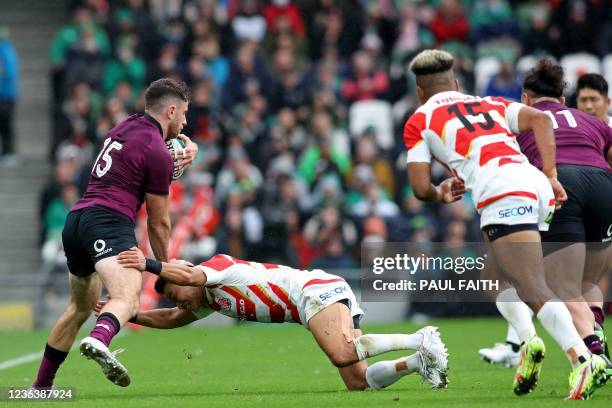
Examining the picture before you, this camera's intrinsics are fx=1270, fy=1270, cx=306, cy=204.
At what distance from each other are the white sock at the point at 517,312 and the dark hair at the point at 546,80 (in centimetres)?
172

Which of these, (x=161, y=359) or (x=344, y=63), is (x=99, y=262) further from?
(x=344, y=63)

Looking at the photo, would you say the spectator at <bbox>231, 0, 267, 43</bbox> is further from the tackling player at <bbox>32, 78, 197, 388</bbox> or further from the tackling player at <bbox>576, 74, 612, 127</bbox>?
the tackling player at <bbox>32, 78, 197, 388</bbox>

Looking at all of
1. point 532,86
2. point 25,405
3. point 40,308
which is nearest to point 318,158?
point 40,308

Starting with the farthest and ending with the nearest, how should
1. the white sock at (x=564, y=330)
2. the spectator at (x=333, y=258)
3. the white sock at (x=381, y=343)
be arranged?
1. the spectator at (x=333, y=258)
2. the white sock at (x=381, y=343)
3. the white sock at (x=564, y=330)

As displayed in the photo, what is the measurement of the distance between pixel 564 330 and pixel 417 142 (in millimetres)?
1637

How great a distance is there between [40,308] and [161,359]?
6.11m

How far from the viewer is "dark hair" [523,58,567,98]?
32.3ft

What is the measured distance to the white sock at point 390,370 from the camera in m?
9.12

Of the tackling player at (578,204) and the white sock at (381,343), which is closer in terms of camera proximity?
the white sock at (381,343)

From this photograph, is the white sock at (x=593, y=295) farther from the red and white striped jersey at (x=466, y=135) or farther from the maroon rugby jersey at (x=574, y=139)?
the red and white striped jersey at (x=466, y=135)

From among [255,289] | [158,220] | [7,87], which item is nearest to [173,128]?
[158,220]

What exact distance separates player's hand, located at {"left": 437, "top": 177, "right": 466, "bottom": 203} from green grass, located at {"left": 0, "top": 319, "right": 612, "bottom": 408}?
1.38m

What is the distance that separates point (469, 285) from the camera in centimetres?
1184

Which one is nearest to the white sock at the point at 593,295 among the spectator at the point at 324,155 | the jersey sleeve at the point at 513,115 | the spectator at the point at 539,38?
the jersey sleeve at the point at 513,115
